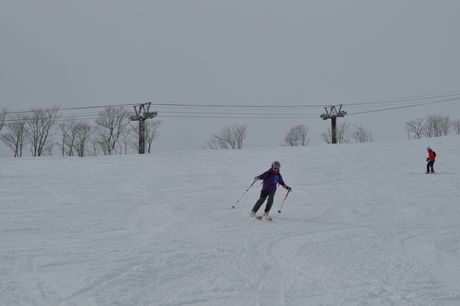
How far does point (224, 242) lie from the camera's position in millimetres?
6602

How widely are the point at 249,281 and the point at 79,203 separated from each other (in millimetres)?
7993

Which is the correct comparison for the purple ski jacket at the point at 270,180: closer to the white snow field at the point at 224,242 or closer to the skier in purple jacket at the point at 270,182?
the skier in purple jacket at the point at 270,182

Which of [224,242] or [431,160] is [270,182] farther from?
[431,160]

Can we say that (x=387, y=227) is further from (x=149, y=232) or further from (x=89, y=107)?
(x=89, y=107)

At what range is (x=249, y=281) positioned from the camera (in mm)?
4613

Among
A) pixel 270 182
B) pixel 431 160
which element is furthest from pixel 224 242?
pixel 431 160

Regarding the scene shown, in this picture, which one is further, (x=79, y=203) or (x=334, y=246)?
(x=79, y=203)

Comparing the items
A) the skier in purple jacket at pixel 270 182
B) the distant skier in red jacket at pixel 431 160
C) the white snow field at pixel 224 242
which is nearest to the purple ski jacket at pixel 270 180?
the skier in purple jacket at pixel 270 182

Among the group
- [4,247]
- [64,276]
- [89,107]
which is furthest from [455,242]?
[89,107]

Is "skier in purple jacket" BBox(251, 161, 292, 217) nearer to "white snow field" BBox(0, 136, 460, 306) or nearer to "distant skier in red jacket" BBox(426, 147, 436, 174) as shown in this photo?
"white snow field" BBox(0, 136, 460, 306)

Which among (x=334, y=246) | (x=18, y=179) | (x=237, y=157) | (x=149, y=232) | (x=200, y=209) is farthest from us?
(x=237, y=157)

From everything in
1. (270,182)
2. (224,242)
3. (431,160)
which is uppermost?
(431,160)

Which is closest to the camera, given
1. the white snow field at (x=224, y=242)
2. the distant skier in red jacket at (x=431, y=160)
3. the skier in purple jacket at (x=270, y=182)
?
the white snow field at (x=224, y=242)

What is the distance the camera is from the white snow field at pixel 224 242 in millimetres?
4219
